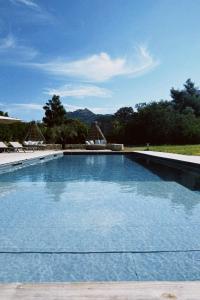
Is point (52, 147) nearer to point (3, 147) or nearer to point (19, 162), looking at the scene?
point (3, 147)

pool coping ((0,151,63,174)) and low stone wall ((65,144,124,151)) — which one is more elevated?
low stone wall ((65,144,124,151))

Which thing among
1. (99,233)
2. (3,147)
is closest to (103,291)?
(99,233)

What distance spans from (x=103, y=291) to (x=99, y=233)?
2145mm

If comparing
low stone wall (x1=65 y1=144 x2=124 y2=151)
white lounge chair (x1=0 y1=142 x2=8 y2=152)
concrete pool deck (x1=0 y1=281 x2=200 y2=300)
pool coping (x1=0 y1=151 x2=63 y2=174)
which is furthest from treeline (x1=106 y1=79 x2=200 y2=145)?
concrete pool deck (x1=0 y1=281 x2=200 y2=300)

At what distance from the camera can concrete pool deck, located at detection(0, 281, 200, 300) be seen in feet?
6.29

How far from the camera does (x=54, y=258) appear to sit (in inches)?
129

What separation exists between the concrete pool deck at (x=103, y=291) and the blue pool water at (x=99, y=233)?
822 millimetres

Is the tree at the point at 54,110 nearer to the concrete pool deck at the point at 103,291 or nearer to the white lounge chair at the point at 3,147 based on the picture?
the white lounge chair at the point at 3,147

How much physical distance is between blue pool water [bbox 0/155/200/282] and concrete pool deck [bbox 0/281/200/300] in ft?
2.70

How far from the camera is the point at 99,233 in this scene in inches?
163

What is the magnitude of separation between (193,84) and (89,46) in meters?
30.7

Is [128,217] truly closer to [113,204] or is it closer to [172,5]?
[113,204]

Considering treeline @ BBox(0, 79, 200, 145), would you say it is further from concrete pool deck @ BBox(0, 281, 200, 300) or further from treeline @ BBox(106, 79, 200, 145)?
concrete pool deck @ BBox(0, 281, 200, 300)

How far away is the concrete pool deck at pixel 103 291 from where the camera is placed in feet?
6.29
